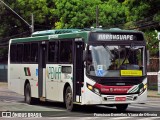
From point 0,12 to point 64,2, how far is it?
11151 mm

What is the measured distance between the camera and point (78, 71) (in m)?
17.5

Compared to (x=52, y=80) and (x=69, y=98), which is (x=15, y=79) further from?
(x=69, y=98)

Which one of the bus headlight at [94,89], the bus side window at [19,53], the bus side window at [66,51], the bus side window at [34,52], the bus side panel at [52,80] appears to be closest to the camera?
the bus headlight at [94,89]

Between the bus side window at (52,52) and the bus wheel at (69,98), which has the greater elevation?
the bus side window at (52,52)

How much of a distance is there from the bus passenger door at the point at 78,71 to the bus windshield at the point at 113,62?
1.81 ft

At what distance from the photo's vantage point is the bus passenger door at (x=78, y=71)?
679 inches

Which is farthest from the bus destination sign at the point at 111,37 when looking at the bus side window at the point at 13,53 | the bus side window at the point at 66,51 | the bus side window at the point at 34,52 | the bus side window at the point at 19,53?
the bus side window at the point at 13,53

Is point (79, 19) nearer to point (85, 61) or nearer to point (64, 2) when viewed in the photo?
point (64, 2)

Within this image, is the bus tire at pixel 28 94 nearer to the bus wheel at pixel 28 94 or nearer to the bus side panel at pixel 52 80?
the bus wheel at pixel 28 94

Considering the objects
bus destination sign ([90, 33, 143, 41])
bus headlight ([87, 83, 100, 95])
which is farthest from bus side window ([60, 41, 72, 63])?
bus headlight ([87, 83, 100, 95])

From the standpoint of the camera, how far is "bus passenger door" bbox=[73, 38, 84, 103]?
17.2 meters

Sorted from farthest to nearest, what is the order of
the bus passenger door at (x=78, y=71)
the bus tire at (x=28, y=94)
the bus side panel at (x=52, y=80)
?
the bus tire at (x=28, y=94) → the bus side panel at (x=52, y=80) → the bus passenger door at (x=78, y=71)

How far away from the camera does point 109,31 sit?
17359 mm

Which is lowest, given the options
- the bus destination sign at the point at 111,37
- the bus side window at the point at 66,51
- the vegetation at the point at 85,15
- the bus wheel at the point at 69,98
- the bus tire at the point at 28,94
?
the bus tire at the point at 28,94
